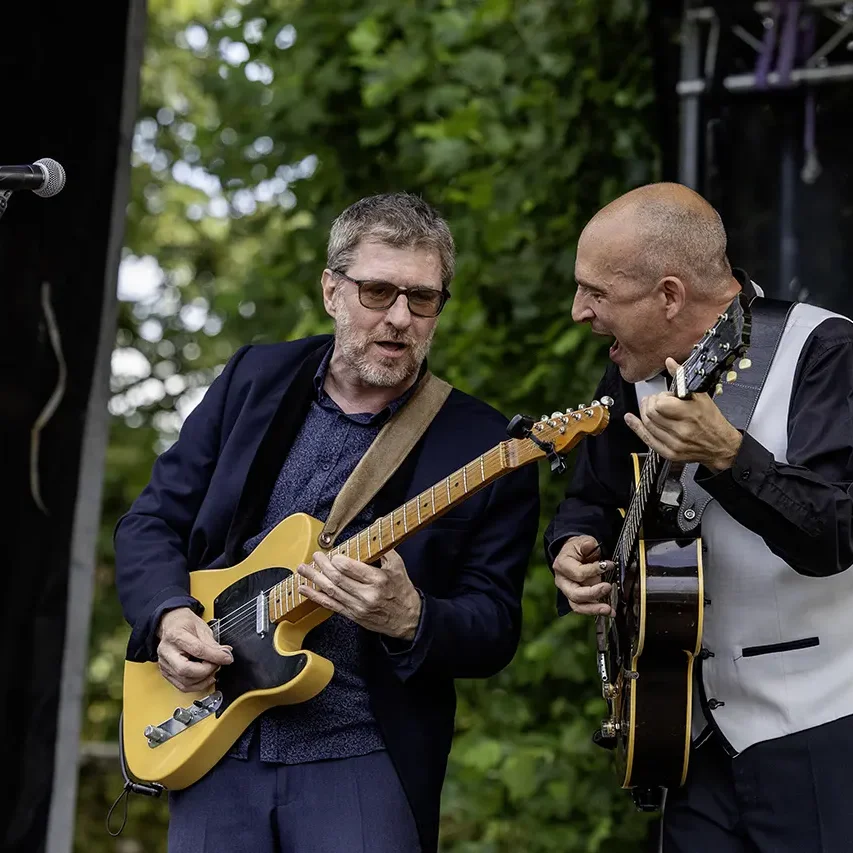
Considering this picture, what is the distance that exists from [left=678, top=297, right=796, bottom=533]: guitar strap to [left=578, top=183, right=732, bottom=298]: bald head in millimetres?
154

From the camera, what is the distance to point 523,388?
5.61m

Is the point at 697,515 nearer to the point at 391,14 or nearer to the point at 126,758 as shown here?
the point at 126,758

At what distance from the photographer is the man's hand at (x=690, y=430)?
248 centimetres

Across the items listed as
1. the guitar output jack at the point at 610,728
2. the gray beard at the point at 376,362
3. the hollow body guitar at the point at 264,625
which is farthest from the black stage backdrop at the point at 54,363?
the guitar output jack at the point at 610,728

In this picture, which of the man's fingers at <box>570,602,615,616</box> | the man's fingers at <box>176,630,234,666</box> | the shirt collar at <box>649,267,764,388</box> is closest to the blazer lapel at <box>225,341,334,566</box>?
the man's fingers at <box>176,630,234,666</box>

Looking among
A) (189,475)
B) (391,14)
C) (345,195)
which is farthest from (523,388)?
(189,475)

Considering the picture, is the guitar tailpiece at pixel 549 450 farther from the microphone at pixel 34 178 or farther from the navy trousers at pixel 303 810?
the microphone at pixel 34 178

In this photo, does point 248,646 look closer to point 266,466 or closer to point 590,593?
point 266,466

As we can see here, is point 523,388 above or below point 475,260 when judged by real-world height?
below

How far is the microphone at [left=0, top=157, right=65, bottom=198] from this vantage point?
246cm

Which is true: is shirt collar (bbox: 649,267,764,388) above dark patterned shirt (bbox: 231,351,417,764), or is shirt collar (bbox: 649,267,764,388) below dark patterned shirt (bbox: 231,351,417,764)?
above

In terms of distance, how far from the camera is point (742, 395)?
281 centimetres

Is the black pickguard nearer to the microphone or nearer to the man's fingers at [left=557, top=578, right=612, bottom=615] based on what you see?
the man's fingers at [left=557, top=578, right=612, bottom=615]

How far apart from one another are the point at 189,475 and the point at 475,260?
9.02ft
